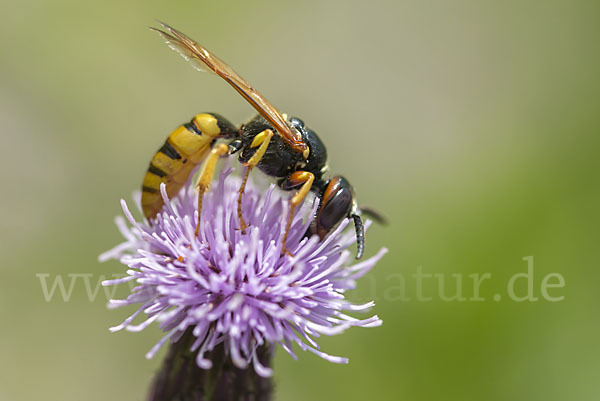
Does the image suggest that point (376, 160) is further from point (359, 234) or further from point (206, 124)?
point (206, 124)

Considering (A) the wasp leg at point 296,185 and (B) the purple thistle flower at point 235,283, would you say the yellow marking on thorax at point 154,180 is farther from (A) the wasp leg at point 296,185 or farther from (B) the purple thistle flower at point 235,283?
(A) the wasp leg at point 296,185

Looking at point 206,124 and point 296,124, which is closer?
point 206,124

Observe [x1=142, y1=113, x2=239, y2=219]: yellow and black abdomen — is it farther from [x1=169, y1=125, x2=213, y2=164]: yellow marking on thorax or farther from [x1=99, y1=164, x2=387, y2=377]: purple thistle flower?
[x1=99, y1=164, x2=387, y2=377]: purple thistle flower

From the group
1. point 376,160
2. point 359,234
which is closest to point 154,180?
point 359,234

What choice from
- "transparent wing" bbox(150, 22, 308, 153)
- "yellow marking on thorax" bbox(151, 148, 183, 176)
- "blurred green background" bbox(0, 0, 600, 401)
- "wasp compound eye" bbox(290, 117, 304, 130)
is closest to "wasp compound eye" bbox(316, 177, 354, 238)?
"transparent wing" bbox(150, 22, 308, 153)

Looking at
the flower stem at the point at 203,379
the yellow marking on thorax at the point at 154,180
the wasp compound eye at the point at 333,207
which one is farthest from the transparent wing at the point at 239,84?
the flower stem at the point at 203,379

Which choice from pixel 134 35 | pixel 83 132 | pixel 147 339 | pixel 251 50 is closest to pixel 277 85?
pixel 251 50

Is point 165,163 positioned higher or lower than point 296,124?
lower
